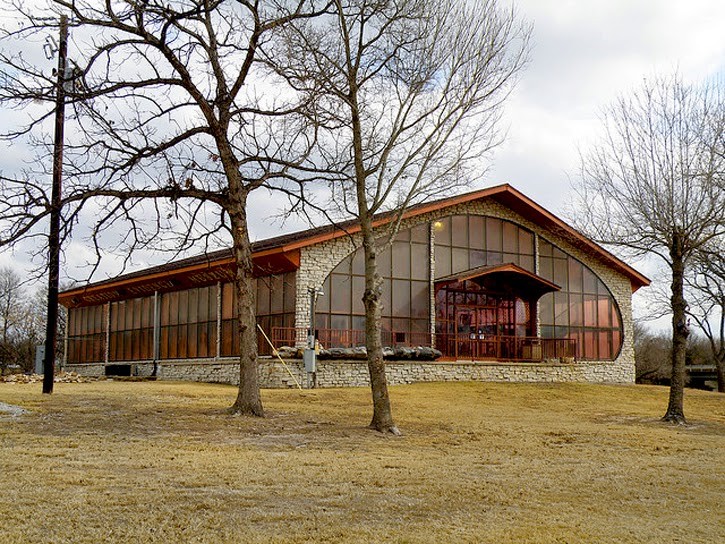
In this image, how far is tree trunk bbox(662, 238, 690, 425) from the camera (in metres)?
17.4

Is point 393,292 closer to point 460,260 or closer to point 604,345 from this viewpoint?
point 460,260

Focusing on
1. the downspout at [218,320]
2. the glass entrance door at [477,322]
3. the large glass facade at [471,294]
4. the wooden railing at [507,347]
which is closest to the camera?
the large glass facade at [471,294]

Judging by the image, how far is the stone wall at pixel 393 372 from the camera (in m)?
23.5

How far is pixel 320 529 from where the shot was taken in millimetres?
6363

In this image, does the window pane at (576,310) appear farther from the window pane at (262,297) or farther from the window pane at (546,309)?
the window pane at (262,297)

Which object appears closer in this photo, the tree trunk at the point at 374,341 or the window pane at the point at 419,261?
the tree trunk at the point at 374,341

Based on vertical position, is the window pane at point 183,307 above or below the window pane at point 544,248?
below

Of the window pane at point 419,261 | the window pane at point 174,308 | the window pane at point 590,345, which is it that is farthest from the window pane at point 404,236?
the window pane at point 174,308

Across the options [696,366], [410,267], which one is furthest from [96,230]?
[696,366]

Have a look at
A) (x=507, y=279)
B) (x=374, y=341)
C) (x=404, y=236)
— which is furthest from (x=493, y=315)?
(x=374, y=341)

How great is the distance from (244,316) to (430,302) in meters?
14.1

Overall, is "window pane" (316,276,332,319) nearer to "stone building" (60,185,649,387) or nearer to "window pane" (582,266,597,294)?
"stone building" (60,185,649,387)

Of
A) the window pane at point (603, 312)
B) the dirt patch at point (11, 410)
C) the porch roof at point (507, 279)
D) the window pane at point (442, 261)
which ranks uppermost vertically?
the window pane at point (442, 261)

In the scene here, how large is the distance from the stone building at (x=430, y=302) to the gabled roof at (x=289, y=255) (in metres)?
0.07
